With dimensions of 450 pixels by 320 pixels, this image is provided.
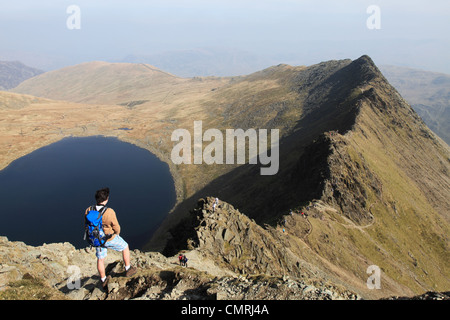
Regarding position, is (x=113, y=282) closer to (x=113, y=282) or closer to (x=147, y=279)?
(x=113, y=282)

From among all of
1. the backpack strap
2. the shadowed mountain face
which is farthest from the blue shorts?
the shadowed mountain face

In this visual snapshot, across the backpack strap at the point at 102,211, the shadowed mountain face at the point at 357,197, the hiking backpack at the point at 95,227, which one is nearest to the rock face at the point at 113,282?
the hiking backpack at the point at 95,227

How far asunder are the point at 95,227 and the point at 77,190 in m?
114

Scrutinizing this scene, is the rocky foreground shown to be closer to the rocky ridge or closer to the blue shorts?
the rocky ridge

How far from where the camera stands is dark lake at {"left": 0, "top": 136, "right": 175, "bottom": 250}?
82812mm

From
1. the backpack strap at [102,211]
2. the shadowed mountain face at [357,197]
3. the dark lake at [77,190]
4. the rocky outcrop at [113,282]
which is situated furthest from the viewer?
the dark lake at [77,190]

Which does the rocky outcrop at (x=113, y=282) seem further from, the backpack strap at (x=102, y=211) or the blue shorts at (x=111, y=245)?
the backpack strap at (x=102, y=211)

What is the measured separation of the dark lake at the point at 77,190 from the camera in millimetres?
82812

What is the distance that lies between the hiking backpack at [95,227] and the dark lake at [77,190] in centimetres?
6781

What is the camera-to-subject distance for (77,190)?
112 meters

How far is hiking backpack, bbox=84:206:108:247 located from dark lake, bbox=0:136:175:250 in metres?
67.8

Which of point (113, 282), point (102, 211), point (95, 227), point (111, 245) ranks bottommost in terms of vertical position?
point (113, 282)

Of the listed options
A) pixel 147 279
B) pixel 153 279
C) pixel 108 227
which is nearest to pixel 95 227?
pixel 108 227

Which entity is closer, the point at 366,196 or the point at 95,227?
the point at 95,227
